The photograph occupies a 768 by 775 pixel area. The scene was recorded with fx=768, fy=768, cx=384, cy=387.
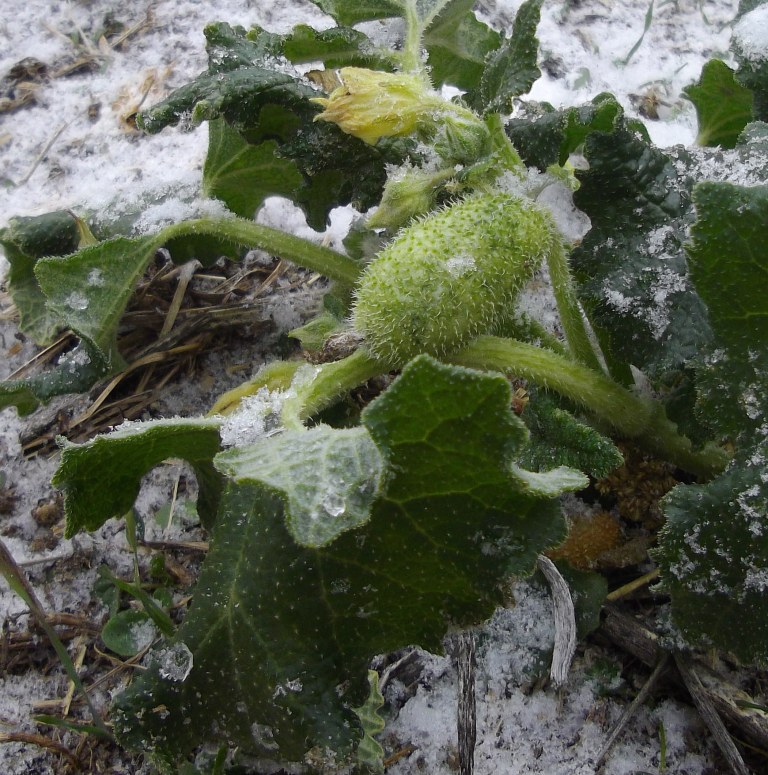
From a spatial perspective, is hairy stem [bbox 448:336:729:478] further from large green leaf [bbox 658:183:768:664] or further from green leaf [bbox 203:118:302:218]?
green leaf [bbox 203:118:302:218]

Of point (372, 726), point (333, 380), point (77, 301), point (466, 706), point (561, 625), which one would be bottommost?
point (372, 726)

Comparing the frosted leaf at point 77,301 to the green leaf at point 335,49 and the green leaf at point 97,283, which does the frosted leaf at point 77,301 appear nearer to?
the green leaf at point 97,283

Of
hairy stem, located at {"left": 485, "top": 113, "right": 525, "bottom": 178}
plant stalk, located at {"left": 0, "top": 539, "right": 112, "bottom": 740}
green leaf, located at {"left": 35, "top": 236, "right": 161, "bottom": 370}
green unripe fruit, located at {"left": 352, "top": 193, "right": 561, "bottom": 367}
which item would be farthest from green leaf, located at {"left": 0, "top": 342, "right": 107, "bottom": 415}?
hairy stem, located at {"left": 485, "top": 113, "right": 525, "bottom": 178}

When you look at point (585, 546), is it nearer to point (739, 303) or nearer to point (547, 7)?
point (739, 303)

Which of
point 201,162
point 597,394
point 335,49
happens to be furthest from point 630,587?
point 201,162

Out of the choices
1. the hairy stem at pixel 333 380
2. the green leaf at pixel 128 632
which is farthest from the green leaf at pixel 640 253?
the green leaf at pixel 128 632

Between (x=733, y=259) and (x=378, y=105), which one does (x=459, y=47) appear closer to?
(x=378, y=105)
